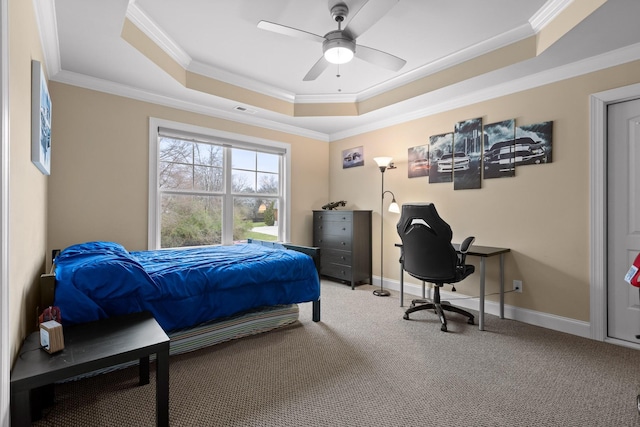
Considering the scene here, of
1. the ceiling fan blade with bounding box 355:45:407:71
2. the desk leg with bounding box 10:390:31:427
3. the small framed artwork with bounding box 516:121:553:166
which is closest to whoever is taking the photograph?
the desk leg with bounding box 10:390:31:427

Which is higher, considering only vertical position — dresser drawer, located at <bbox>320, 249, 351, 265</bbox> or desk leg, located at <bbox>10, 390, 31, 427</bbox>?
dresser drawer, located at <bbox>320, 249, 351, 265</bbox>

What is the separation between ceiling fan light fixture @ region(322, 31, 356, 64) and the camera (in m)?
2.21

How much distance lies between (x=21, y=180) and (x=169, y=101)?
237cm

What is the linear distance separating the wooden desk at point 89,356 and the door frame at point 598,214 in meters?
3.26

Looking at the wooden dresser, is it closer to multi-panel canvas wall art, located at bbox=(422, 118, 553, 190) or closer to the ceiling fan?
multi-panel canvas wall art, located at bbox=(422, 118, 553, 190)

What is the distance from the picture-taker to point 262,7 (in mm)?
2361

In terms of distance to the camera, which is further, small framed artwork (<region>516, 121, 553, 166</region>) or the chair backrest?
small framed artwork (<region>516, 121, 553, 166</region>)

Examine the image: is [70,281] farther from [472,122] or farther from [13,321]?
[472,122]

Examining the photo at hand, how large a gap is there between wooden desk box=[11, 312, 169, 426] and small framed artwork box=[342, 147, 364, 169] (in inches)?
143

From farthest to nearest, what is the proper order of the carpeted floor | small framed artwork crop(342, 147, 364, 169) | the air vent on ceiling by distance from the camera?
small framed artwork crop(342, 147, 364, 169) → the air vent on ceiling → the carpeted floor

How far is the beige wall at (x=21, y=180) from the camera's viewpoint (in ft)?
4.17

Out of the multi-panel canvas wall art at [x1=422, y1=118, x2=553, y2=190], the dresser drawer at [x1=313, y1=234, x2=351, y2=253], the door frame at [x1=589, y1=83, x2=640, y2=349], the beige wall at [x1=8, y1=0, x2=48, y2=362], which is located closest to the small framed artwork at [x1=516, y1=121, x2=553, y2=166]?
the multi-panel canvas wall art at [x1=422, y1=118, x2=553, y2=190]

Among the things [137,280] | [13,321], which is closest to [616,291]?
[137,280]

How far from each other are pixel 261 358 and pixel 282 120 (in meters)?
3.22
